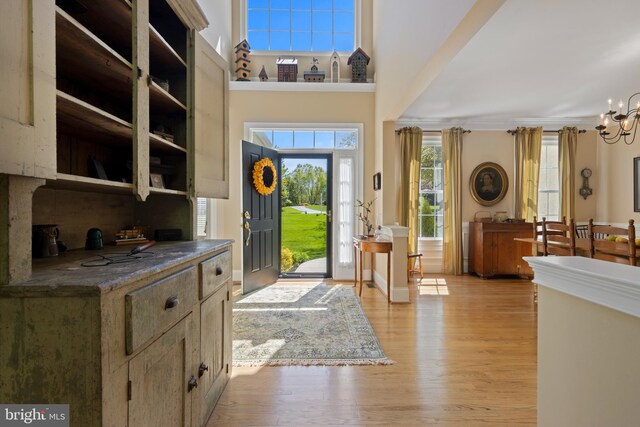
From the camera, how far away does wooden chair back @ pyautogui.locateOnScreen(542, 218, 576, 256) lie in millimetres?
3201

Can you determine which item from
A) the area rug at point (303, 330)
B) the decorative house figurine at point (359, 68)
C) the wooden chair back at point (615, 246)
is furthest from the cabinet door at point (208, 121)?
the wooden chair back at point (615, 246)

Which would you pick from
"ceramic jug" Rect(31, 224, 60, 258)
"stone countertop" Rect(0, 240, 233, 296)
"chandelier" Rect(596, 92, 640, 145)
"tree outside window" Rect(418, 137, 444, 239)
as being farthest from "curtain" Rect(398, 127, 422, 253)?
"ceramic jug" Rect(31, 224, 60, 258)

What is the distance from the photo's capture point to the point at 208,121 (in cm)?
209

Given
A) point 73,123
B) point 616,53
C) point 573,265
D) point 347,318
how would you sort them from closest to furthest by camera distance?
1. point 573,265
2. point 73,123
3. point 616,53
4. point 347,318

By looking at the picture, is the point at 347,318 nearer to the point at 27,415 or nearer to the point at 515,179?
the point at 27,415

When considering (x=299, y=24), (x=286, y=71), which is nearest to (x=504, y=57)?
(x=286, y=71)

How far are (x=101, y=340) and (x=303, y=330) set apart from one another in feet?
7.53

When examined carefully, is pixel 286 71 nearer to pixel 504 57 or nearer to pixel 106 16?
pixel 504 57

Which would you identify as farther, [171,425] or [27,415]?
[171,425]

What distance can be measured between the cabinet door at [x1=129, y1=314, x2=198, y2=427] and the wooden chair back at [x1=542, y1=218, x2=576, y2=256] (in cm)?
380

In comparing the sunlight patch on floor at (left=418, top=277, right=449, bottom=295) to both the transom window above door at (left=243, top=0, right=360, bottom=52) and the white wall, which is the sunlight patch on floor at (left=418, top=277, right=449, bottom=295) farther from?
the white wall

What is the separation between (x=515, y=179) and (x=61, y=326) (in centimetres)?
635

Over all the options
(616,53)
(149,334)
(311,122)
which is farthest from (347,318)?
(616,53)

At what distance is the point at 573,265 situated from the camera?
46.1 inches
